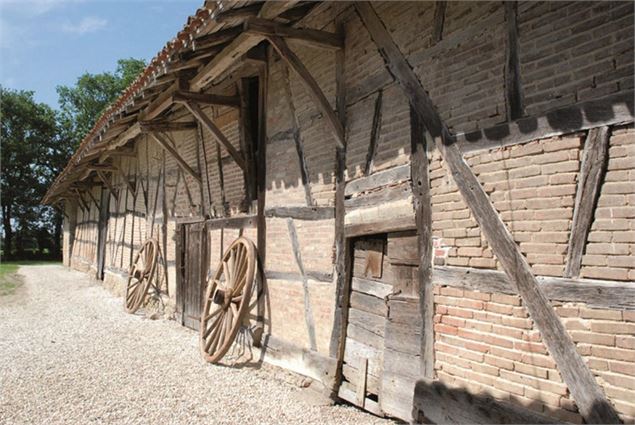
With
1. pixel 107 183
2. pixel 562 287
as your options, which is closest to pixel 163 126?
pixel 562 287

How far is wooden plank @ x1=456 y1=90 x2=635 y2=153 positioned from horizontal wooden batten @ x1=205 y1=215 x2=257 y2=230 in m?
3.56

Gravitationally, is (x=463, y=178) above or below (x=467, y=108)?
below

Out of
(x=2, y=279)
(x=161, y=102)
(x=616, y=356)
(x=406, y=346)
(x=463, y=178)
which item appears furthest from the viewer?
(x=2, y=279)

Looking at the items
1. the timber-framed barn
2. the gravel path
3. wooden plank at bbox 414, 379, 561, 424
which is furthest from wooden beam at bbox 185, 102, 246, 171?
wooden plank at bbox 414, 379, 561, 424

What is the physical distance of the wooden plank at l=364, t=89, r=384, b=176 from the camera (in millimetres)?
4094

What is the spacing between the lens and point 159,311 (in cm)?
935

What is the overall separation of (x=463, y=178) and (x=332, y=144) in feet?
5.79

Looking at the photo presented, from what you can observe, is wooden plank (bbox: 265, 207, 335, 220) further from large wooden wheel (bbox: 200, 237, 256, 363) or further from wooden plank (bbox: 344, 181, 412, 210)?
large wooden wheel (bbox: 200, 237, 256, 363)

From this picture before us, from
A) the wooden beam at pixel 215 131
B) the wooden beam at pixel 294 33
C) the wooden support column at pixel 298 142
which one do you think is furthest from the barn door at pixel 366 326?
the wooden beam at pixel 215 131

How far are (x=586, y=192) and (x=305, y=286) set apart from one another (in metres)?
3.10

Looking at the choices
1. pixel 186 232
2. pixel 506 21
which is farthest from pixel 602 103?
pixel 186 232

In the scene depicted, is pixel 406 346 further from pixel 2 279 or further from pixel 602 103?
pixel 2 279

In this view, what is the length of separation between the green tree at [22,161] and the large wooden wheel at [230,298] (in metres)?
31.4

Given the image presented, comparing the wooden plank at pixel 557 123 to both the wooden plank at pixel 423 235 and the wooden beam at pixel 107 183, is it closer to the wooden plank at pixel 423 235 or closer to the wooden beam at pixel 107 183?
the wooden plank at pixel 423 235
